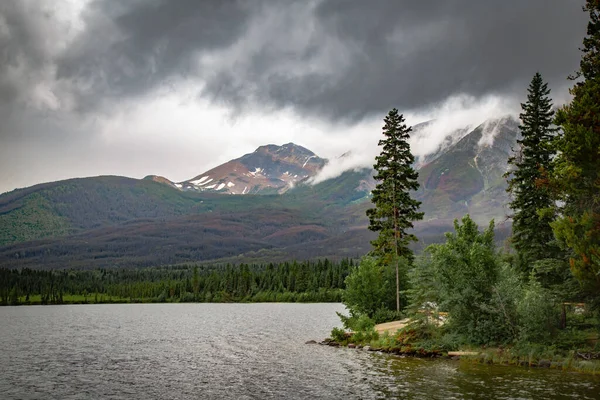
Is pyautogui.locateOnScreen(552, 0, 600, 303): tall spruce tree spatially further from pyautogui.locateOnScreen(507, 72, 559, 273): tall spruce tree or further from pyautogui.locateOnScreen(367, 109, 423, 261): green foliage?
pyautogui.locateOnScreen(367, 109, 423, 261): green foliage

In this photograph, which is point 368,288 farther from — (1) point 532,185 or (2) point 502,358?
(2) point 502,358

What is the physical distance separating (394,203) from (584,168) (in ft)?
104

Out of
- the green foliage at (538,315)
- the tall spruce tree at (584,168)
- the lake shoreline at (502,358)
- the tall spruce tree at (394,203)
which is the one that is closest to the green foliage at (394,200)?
the tall spruce tree at (394,203)

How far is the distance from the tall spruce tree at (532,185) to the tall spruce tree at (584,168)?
16556mm

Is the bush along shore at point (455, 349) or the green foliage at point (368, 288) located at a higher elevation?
the green foliage at point (368, 288)

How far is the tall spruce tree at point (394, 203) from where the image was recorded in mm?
65375

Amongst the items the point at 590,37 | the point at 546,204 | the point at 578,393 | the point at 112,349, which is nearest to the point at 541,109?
the point at 546,204

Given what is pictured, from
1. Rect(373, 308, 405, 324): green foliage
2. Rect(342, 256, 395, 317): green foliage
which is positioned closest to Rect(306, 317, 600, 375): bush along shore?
Rect(373, 308, 405, 324): green foliage

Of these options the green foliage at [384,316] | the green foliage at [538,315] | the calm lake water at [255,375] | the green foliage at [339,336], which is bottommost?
the calm lake water at [255,375]

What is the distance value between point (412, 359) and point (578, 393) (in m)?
17.0

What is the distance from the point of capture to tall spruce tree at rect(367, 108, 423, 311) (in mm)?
65375

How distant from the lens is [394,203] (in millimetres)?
65375

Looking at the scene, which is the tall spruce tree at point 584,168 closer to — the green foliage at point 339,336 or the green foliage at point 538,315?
the green foliage at point 538,315

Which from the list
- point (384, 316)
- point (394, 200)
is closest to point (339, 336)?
point (384, 316)
